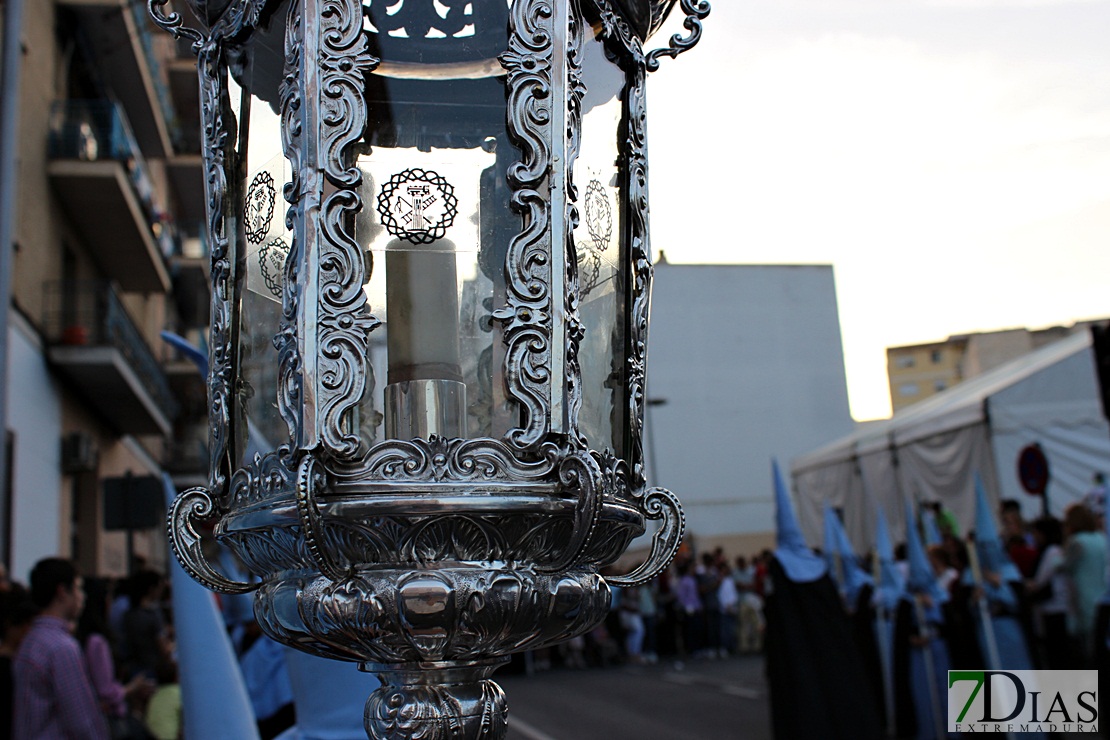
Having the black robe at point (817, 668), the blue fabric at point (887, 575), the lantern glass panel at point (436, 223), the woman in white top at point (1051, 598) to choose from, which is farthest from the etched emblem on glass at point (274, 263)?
the blue fabric at point (887, 575)

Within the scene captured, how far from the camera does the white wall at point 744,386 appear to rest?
32.6m

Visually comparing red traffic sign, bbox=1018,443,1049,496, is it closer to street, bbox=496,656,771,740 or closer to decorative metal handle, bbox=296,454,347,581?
street, bbox=496,656,771,740

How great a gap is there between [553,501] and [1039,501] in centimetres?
1087

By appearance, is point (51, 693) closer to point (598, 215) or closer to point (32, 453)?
point (598, 215)

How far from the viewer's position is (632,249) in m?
1.55

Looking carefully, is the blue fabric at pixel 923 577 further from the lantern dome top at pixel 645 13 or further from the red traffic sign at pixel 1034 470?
the lantern dome top at pixel 645 13

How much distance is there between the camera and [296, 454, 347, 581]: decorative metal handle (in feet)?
3.89

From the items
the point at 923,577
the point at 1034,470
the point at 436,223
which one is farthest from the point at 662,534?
the point at 1034,470

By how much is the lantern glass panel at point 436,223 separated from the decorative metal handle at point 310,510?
115 mm

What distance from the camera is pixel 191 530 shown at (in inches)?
56.0

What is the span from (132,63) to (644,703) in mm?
11360

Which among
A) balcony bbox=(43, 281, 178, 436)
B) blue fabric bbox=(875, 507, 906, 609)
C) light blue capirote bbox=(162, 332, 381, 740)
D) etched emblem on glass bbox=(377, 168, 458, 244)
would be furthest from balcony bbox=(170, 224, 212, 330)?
etched emblem on glass bbox=(377, 168, 458, 244)

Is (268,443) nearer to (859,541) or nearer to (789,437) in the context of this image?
(859,541)

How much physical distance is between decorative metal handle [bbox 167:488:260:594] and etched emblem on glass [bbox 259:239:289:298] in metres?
0.27
